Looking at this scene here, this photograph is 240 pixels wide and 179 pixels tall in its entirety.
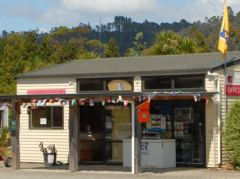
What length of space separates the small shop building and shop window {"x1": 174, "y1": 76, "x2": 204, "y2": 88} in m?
0.03

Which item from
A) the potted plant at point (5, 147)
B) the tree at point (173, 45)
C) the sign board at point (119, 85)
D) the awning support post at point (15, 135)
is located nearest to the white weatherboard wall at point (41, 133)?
the potted plant at point (5, 147)

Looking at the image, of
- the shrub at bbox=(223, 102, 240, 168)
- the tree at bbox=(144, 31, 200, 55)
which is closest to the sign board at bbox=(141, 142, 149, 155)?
the shrub at bbox=(223, 102, 240, 168)

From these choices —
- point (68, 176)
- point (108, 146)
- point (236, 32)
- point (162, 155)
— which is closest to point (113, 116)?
point (108, 146)

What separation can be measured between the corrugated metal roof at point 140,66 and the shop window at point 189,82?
36 centimetres

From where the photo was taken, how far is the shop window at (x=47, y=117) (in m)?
24.6

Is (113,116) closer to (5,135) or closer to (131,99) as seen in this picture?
(131,99)

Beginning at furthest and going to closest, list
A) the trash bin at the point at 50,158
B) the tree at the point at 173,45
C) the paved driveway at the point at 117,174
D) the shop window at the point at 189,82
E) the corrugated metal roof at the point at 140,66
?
1. the tree at the point at 173,45
2. the trash bin at the point at 50,158
3. the corrugated metal roof at the point at 140,66
4. the shop window at the point at 189,82
5. the paved driveway at the point at 117,174

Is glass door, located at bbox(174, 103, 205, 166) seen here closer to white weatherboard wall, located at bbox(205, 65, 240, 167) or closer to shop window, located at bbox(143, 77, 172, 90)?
white weatherboard wall, located at bbox(205, 65, 240, 167)

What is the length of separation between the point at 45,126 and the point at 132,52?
91.6 feet

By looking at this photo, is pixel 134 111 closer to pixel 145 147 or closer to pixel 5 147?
pixel 145 147

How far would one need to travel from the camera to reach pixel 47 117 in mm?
24875

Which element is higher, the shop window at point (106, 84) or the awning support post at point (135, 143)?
the shop window at point (106, 84)

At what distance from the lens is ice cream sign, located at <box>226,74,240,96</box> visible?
850 inches

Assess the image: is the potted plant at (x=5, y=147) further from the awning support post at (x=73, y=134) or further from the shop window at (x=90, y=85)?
the shop window at (x=90, y=85)
